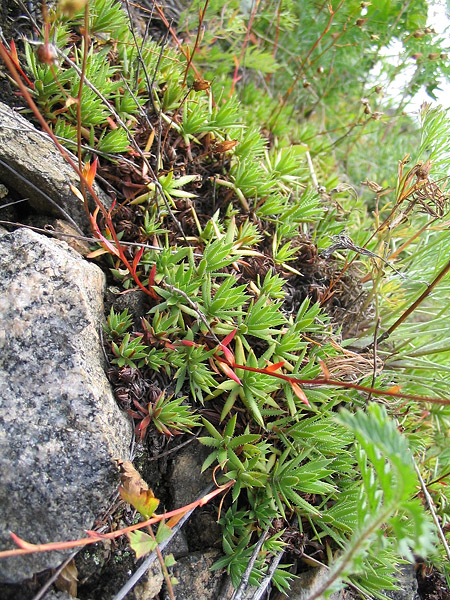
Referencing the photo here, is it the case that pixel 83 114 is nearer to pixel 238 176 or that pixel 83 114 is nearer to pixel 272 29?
pixel 238 176

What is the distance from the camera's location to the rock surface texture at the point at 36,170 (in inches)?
91.3

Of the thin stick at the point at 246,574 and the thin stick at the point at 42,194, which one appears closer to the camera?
the thin stick at the point at 246,574

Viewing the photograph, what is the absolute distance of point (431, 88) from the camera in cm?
385

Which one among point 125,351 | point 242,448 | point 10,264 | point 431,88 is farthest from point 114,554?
point 431,88

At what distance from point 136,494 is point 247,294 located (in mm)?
1264

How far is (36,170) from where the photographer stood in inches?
92.7

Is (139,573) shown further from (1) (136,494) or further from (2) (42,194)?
(2) (42,194)

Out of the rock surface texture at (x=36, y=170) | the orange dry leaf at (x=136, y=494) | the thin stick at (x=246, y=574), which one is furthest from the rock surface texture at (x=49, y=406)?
the thin stick at (x=246, y=574)

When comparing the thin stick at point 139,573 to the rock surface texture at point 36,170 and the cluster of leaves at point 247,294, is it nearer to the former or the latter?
the cluster of leaves at point 247,294

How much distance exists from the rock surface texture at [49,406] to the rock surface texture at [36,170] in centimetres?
34

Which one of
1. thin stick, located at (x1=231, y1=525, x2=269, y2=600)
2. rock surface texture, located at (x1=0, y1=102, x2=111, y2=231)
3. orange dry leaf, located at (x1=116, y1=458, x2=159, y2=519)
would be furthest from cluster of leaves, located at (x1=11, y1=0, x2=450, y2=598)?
orange dry leaf, located at (x1=116, y1=458, x2=159, y2=519)

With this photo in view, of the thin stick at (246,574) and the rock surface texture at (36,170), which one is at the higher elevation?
the rock surface texture at (36,170)

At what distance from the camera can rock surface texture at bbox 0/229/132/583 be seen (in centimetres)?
175

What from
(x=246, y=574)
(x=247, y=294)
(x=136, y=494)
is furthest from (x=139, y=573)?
(x=247, y=294)
